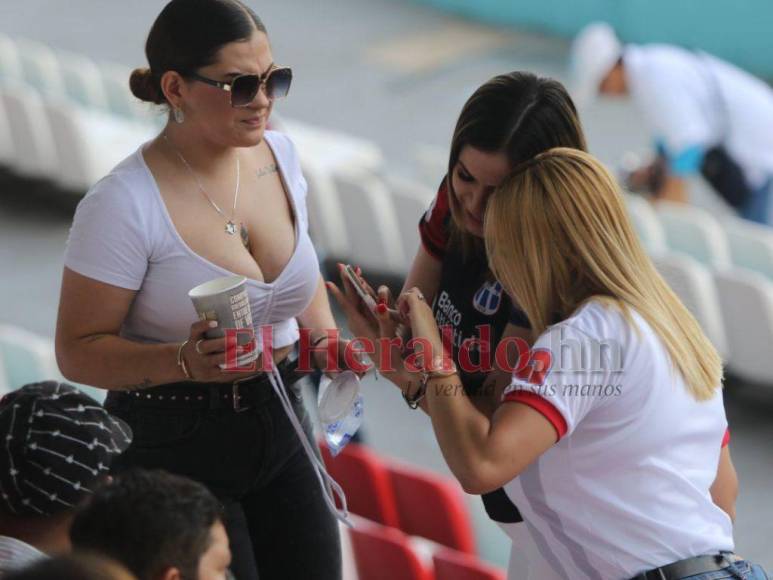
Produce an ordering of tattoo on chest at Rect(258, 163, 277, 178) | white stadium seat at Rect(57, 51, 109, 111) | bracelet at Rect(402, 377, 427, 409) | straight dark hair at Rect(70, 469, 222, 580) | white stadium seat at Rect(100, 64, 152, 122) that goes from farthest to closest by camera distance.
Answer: white stadium seat at Rect(57, 51, 109, 111)
white stadium seat at Rect(100, 64, 152, 122)
tattoo on chest at Rect(258, 163, 277, 178)
bracelet at Rect(402, 377, 427, 409)
straight dark hair at Rect(70, 469, 222, 580)

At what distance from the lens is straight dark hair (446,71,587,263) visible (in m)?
2.42

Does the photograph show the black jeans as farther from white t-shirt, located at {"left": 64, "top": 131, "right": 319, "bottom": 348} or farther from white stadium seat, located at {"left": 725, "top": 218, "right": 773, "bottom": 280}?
white stadium seat, located at {"left": 725, "top": 218, "right": 773, "bottom": 280}

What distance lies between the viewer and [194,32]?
2.44 m

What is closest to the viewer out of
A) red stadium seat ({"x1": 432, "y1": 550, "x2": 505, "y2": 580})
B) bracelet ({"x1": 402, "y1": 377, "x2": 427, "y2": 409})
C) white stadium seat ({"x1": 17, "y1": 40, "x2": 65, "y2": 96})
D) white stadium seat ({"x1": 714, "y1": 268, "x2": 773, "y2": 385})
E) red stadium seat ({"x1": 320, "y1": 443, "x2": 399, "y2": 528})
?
bracelet ({"x1": 402, "y1": 377, "x2": 427, "y2": 409})

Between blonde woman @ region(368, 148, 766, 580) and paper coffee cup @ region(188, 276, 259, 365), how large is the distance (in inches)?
13.1

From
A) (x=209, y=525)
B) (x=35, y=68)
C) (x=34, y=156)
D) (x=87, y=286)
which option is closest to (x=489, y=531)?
(x=87, y=286)

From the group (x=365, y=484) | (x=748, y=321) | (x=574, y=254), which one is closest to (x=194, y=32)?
(x=574, y=254)

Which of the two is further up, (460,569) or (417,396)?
(417,396)

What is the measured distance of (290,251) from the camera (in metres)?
2.63

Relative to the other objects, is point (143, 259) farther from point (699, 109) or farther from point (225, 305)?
point (699, 109)

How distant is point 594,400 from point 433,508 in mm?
1957

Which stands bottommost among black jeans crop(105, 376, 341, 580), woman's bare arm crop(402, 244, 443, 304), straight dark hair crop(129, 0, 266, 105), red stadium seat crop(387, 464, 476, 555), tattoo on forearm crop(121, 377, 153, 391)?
red stadium seat crop(387, 464, 476, 555)

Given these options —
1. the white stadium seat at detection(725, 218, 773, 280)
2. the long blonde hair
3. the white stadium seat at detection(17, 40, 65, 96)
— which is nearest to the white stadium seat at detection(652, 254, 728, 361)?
the white stadium seat at detection(725, 218, 773, 280)

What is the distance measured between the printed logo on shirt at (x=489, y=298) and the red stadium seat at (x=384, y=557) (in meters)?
1.18
